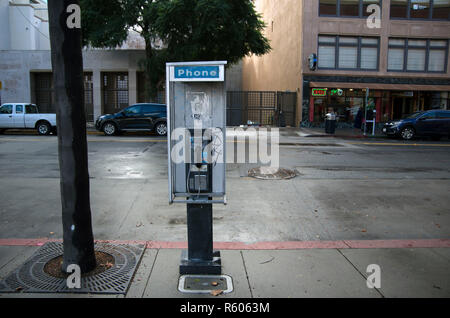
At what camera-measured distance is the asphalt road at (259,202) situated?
5.45 m

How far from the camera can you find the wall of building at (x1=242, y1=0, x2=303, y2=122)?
25628 millimetres

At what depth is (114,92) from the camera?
28.9 m

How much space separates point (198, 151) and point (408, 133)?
60.7 ft

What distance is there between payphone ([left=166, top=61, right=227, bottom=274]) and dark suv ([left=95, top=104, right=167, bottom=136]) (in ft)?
49.8

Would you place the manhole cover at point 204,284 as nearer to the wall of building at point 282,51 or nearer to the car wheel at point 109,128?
the car wheel at point 109,128

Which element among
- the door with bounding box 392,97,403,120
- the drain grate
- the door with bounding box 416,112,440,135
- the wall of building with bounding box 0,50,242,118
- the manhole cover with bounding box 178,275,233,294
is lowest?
the manhole cover with bounding box 178,275,233,294

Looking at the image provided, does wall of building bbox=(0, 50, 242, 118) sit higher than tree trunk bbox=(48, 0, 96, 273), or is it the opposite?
wall of building bbox=(0, 50, 242, 118)

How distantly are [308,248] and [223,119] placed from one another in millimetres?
2065

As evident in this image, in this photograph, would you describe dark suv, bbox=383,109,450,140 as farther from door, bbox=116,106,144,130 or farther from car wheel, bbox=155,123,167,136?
door, bbox=116,106,144,130

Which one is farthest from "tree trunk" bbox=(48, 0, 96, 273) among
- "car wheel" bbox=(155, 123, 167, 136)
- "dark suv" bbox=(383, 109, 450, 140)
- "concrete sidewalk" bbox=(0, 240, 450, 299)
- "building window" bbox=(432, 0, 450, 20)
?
"building window" bbox=(432, 0, 450, 20)

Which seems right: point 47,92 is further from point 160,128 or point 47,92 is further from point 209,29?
point 209,29

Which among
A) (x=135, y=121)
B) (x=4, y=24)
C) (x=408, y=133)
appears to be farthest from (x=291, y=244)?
(x=4, y=24)
